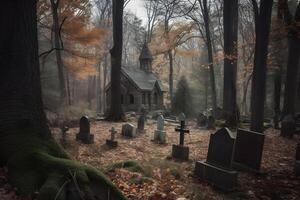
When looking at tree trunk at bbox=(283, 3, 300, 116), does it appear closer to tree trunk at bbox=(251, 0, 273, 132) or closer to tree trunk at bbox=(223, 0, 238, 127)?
tree trunk at bbox=(223, 0, 238, 127)

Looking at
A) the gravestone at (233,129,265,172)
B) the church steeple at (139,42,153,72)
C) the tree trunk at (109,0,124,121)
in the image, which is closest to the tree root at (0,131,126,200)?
the gravestone at (233,129,265,172)

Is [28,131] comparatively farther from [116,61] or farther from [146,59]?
[146,59]

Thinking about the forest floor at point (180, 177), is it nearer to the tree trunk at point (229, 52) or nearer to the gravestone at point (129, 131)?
the gravestone at point (129, 131)

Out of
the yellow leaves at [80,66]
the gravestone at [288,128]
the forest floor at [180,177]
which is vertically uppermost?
the yellow leaves at [80,66]

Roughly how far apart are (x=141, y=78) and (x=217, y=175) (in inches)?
917

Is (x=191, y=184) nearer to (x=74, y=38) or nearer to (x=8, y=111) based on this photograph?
(x=8, y=111)

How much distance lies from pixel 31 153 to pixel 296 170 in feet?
21.1

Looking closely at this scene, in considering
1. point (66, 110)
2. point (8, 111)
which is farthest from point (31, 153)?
point (66, 110)

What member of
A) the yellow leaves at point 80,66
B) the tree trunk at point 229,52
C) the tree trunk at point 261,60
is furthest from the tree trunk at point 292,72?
the yellow leaves at point 80,66

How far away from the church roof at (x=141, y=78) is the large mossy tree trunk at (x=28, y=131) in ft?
71.4

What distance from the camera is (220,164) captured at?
21.1 feet

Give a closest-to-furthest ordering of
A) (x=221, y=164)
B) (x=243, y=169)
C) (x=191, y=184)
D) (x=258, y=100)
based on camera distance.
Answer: (x=191, y=184) < (x=221, y=164) < (x=243, y=169) < (x=258, y=100)

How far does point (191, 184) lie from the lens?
19.7 ft

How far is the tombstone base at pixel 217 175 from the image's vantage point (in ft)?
19.4
